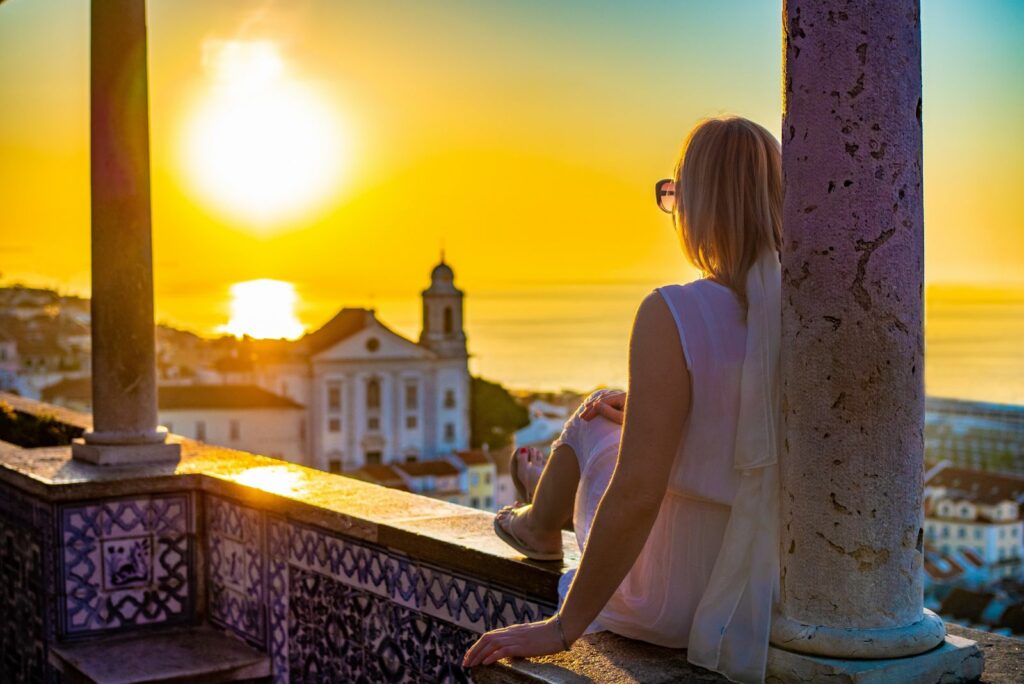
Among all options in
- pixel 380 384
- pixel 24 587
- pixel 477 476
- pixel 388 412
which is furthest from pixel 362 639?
pixel 388 412

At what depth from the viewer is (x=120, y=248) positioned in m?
4.60

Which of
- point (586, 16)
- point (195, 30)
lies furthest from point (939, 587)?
point (586, 16)

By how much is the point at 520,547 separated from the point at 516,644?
2.81 ft

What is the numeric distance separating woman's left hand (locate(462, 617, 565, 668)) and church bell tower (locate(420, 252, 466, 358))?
64362 mm

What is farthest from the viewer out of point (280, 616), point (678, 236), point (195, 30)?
point (195, 30)

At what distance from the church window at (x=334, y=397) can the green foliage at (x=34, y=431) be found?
61934 millimetres

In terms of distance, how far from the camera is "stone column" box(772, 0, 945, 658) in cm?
182

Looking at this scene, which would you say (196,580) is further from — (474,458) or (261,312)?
(261,312)

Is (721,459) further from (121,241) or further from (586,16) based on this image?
(586,16)

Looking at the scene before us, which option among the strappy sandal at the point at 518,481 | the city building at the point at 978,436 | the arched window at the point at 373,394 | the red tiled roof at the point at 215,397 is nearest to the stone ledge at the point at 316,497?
the strappy sandal at the point at 518,481

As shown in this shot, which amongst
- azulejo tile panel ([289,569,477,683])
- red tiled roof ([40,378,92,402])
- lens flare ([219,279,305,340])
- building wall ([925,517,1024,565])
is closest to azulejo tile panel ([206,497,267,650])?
azulejo tile panel ([289,569,477,683])

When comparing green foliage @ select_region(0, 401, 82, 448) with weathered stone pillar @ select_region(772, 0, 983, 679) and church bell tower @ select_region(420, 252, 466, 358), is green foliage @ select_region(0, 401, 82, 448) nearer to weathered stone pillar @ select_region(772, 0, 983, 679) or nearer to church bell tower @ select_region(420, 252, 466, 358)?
weathered stone pillar @ select_region(772, 0, 983, 679)

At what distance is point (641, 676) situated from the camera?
76.5 inches

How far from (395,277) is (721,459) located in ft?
285
